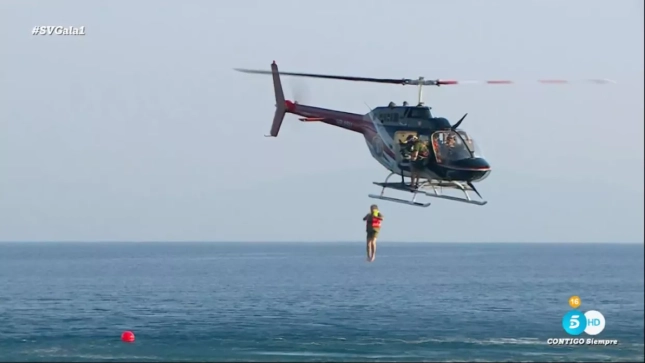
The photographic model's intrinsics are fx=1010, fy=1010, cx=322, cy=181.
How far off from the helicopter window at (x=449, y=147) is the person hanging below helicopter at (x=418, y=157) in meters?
0.38

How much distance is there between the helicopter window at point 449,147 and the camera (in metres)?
33.3

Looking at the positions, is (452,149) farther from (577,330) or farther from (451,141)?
(577,330)

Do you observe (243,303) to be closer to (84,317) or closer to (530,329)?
(84,317)

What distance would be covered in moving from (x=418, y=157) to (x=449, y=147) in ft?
3.64

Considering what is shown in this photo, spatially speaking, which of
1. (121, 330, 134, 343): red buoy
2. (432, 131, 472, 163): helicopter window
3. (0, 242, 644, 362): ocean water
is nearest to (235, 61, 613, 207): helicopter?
(432, 131, 472, 163): helicopter window

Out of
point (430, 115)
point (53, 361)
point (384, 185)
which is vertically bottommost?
point (53, 361)

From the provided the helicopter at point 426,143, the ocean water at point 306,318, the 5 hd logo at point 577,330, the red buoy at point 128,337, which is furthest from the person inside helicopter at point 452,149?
the red buoy at point 128,337

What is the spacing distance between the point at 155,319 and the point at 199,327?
9.37m

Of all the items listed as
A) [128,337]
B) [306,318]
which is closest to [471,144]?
[128,337]

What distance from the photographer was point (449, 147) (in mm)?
33500

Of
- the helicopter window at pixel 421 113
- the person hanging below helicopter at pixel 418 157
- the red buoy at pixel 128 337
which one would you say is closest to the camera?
the person hanging below helicopter at pixel 418 157

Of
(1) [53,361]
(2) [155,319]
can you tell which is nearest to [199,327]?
(2) [155,319]

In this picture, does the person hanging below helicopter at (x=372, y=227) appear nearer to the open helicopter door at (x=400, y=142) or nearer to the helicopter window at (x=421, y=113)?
the open helicopter door at (x=400, y=142)

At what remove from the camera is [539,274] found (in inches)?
7274
